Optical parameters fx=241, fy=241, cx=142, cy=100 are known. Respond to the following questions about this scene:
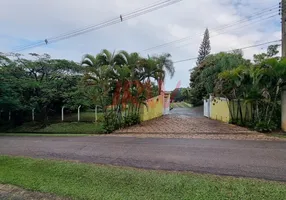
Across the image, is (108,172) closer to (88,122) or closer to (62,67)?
(88,122)

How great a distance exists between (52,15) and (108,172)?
10710 mm

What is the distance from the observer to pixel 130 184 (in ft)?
13.4

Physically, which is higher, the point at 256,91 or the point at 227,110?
the point at 256,91

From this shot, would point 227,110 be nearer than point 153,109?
Yes

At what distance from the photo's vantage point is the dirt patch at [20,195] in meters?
3.70

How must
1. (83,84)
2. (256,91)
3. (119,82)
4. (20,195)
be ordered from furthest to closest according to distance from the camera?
(83,84), (119,82), (256,91), (20,195)

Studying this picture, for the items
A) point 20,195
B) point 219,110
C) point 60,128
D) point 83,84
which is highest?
point 83,84

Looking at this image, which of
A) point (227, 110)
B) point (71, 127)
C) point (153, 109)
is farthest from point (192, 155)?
point (71, 127)

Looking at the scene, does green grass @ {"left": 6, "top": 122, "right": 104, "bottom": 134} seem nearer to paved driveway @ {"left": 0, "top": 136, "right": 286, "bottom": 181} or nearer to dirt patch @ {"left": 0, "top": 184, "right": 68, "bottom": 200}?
paved driveway @ {"left": 0, "top": 136, "right": 286, "bottom": 181}

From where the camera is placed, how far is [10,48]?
59.3ft

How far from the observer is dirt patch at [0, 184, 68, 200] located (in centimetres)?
370

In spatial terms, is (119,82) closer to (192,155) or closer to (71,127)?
(71,127)

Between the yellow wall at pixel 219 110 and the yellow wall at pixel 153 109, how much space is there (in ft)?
11.1

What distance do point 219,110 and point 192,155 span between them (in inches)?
314
